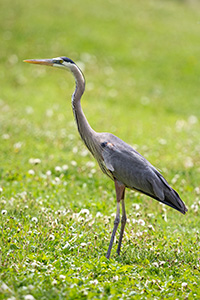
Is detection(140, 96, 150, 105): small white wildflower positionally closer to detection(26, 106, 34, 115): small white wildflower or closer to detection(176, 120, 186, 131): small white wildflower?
detection(176, 120, 186, 131): small white wildflower

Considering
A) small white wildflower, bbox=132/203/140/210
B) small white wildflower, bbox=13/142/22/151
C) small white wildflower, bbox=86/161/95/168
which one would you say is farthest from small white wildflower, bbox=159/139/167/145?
small white wildflower, bbox=132/203/140/210

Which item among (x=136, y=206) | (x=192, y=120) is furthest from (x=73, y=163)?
(x=192, y=120)

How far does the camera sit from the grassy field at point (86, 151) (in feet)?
14.8

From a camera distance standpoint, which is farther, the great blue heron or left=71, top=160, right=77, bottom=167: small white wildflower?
left=71, top=160, right=77, bottom=167: small white wildflower

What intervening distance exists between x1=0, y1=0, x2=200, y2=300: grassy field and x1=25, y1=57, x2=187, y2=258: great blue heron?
0.74m

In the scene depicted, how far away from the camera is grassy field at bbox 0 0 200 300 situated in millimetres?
4523

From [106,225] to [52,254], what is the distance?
1.34 meters

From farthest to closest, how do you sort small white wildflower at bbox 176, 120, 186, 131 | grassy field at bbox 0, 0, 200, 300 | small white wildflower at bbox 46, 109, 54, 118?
small white wildflower at bbox 176, 120, 186, 131 < small white wildflower at bbox 46, 109, 54, 118 < grassy field at bbox 0, 0, 200, 300

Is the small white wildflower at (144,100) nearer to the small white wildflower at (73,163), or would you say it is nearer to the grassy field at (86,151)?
the grassy field at (86,151)

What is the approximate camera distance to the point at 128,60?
18.4 m

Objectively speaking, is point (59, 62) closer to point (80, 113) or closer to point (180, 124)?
point (80, 113)

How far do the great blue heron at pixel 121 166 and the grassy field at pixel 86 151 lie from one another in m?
0.74

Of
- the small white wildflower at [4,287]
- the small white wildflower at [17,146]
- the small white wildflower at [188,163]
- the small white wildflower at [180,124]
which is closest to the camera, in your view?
the small white wildflower at [4,287]

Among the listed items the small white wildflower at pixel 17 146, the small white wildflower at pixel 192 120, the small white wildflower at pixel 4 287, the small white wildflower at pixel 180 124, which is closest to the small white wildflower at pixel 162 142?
the small white wildflower at pixel 180 124
